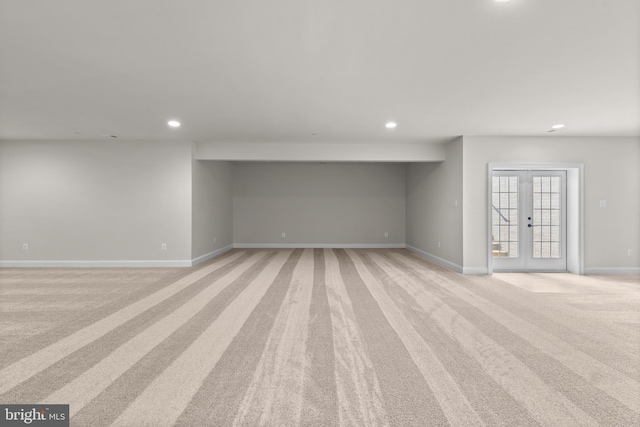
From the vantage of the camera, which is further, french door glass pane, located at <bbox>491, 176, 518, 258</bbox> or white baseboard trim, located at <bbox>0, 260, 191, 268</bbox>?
white baseboard trim, located at <bbox>0, 260, 191, 268</bbox>

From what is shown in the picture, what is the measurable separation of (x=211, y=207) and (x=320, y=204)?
3.64 metres

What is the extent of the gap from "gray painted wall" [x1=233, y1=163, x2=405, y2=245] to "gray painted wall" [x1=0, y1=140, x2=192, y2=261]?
3567mm

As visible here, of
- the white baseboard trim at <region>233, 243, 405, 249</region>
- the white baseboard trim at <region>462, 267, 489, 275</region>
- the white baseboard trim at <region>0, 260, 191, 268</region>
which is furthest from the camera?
the white baseboard trim at <region>233, 243, 405, 249</region>

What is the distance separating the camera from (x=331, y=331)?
320 cm

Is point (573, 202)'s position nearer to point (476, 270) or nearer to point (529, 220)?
point (529, 220)

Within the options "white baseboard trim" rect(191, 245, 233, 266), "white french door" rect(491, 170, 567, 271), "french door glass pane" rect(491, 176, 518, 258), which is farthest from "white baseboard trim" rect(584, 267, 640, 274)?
"white baseboard trim" rect(191, 245, 233, 266)

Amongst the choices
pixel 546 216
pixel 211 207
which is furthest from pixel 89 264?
pixel 546 216

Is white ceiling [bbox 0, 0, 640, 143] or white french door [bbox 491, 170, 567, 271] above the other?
white ceiling [bbox 0, 0, 640, 143]

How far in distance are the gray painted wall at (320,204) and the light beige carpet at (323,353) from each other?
5.28 meters

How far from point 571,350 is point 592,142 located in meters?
5.46

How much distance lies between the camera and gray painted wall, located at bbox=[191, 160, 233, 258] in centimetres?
725

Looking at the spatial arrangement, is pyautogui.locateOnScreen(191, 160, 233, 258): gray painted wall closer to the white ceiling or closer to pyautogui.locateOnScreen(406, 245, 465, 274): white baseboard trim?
the white ceiling

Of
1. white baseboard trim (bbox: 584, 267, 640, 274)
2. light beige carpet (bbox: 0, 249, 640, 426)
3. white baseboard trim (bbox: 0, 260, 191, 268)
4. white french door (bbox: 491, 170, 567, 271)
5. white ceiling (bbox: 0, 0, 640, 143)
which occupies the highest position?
white ceiling (bbox: 0, 0, 640, 143)

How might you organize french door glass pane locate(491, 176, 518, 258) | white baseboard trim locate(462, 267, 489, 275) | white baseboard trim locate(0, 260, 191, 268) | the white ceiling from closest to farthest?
the white ceiling < white baseboard trim locate(462, 267, 489, 275) < french door glass pane locate(491, 176, 518, 258) < white baseboard trim locate(0, 260, 191, 268)
